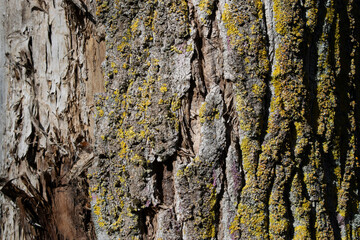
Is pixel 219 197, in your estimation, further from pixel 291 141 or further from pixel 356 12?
pixel 356 12

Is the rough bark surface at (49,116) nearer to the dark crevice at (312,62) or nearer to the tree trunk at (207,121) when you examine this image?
the tree trunk at (207,121)

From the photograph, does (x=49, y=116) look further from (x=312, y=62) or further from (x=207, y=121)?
(x=312, y=62)

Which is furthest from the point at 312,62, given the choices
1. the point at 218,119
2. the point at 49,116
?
the point at 49,116

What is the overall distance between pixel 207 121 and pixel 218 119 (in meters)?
0.04

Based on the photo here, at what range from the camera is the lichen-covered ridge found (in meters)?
1.24

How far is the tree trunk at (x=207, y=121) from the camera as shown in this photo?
124 centimetres

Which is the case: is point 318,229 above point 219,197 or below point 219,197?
below

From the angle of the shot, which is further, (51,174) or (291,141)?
(51,174)

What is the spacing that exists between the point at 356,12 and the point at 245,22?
0.58m

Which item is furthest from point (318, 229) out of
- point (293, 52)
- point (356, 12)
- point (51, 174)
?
point (51, 174)

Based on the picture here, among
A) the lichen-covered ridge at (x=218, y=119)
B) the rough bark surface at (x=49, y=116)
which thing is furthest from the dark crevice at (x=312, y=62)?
the rough bark surface at (x=49, y=116)

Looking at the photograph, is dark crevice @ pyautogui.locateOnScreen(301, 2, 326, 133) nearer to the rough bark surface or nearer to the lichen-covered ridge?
the lichen-covered ridge

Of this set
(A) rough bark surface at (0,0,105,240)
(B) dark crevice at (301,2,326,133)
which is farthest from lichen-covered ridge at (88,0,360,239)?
(A) rough bark surface at (0,0,105,240)

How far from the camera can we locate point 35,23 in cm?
152
